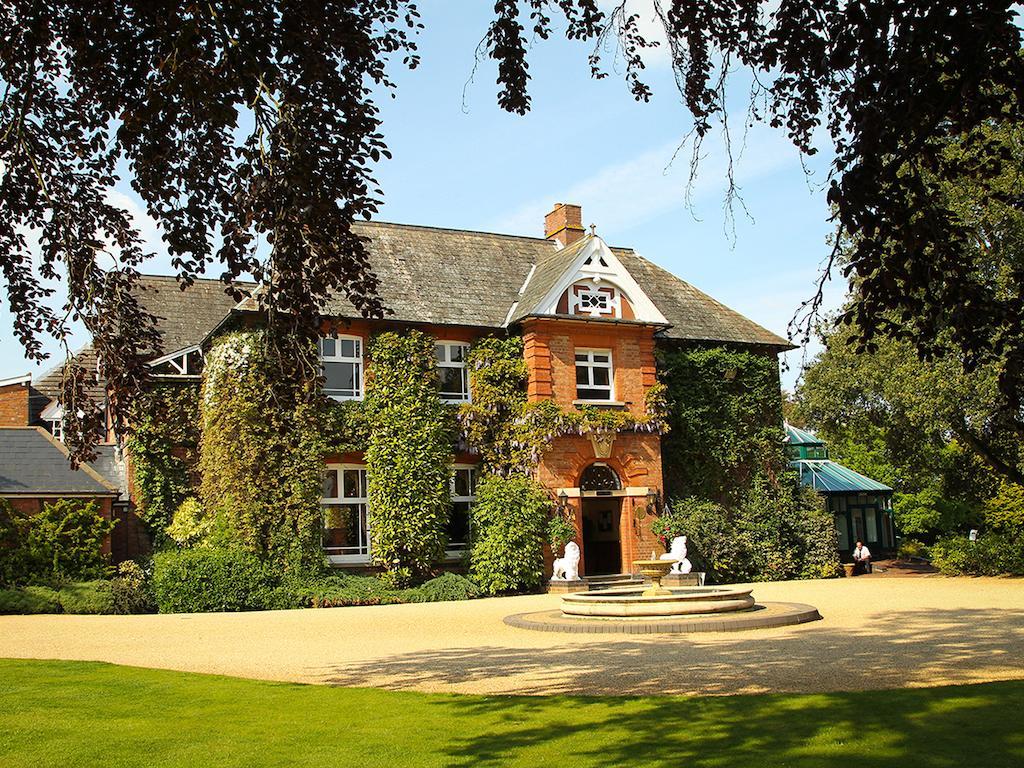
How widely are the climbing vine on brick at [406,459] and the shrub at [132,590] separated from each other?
548 cm

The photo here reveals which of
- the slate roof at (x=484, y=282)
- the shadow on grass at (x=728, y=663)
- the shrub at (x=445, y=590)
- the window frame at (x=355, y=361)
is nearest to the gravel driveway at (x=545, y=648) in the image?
the shadow on grass at (x=728, y=663)

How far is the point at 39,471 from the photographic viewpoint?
25.2m

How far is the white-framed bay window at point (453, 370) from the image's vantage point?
2792 centimetres

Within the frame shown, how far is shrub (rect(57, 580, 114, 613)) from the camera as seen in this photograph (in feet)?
72.5

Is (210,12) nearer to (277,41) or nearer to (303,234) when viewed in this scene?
(277,41)

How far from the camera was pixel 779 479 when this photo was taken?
102 ft

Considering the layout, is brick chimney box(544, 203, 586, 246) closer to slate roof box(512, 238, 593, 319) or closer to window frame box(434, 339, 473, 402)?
slate roof box(512, 238, 593, 319)

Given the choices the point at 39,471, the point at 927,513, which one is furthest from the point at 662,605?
the point at 927,513

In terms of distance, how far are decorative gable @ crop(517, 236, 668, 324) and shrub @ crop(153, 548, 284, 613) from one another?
10.2 meters

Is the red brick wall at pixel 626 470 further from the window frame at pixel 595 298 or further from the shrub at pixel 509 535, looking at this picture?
the window frame at pixel 595 298

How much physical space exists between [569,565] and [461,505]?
152 inches

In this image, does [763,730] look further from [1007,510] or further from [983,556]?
[1007,510]

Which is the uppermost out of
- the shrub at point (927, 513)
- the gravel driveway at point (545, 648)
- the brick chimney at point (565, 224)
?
the brick chimney at point (565, 224)

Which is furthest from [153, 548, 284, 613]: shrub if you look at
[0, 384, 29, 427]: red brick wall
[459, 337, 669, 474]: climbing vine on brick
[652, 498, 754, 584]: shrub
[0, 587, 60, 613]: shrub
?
[0, 384, 29, 427]: red brick wall
